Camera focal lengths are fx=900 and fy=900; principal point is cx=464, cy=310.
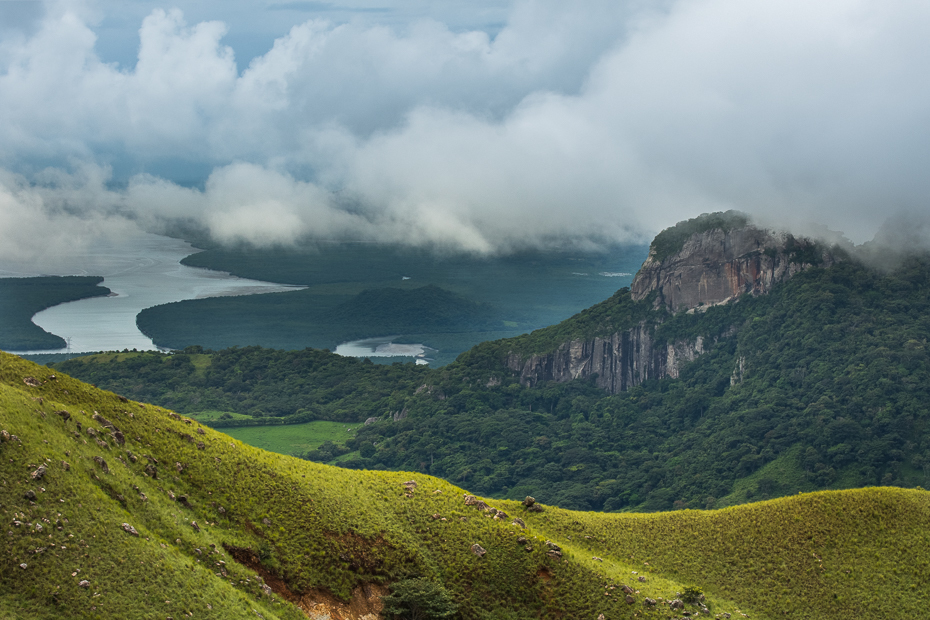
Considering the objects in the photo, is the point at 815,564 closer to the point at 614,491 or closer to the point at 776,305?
the point at 614,491

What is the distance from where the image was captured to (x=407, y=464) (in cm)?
15675

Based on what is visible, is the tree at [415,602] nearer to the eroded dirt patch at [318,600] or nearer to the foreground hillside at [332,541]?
the foreground hillside at [332,541]

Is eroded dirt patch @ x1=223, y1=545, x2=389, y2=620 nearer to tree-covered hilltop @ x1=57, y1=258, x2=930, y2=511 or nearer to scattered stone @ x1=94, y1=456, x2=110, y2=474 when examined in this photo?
scattered stone @ x1=94, y1=456, x2=110, y2=474

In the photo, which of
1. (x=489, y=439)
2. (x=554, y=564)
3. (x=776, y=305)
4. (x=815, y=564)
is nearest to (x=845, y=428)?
(x=776, y=305)

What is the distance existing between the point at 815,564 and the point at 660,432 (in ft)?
369

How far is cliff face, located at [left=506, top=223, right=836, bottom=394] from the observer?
170 m

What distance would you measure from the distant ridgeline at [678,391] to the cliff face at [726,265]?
0.31 metres

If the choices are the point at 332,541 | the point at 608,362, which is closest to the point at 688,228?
the point at 608,362

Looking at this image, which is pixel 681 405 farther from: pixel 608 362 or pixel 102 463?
pixel 102 463

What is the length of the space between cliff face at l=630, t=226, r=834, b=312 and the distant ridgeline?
31 cm

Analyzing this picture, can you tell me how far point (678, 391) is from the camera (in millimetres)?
171250

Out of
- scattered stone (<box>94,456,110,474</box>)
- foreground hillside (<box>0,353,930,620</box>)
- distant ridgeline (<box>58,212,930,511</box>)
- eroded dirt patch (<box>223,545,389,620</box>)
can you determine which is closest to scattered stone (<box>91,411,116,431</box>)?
→ foreground hillside (<box>0,353,930,620</box>)

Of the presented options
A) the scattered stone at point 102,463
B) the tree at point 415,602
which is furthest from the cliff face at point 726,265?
the scattered stone at point 102,463

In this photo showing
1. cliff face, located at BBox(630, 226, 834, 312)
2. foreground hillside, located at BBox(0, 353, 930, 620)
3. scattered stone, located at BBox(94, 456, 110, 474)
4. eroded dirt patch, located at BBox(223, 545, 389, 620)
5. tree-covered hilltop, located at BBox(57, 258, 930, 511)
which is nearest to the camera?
foreground hillside, located at BBox(0, 353, 930, 620)
